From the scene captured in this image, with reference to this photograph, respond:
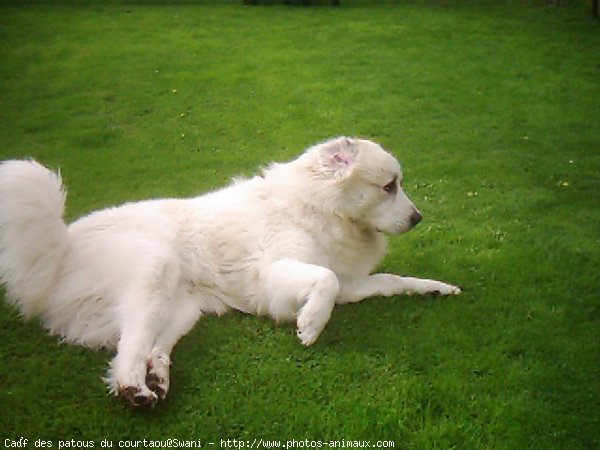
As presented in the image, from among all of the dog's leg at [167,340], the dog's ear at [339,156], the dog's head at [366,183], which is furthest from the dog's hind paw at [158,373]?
the dog's ear at [339,156]

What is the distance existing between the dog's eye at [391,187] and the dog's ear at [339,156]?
11.9 inches

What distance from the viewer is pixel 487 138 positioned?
8.39 metres

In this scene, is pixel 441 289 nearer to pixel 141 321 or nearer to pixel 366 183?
pixel 366 183

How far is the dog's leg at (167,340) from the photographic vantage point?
3.56m

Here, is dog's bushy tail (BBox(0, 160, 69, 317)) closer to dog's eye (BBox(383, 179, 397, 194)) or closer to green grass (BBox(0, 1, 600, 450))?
green grass (BBox(0, 1, 600, 450))

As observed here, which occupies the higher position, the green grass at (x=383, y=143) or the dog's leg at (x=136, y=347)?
the dog's leg at (x=136, y=347)

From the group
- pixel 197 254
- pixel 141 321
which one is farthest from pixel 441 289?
pixel 141 321

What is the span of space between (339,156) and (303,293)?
1075mm

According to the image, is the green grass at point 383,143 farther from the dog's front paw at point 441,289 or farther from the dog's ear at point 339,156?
the dog's ear at point 339,156

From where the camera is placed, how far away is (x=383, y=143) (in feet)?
27.0

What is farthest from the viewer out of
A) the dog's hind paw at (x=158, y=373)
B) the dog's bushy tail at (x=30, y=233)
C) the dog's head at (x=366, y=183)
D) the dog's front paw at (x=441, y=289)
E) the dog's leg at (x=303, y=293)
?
the dog's front paw at (x=441, y=289)

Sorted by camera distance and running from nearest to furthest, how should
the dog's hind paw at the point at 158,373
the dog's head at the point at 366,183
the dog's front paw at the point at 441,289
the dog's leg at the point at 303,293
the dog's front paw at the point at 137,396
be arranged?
the dog's front paw at the point at 137,396 → the dog's hind paw at the point at 158,373 → the dog's leg at the point at 303,293 → the dog's head at the point at 366,183 → the dog's front paw at the point at 441,289

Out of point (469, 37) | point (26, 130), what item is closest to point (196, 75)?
point (26, 130)

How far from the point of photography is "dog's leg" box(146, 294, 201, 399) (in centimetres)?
356
